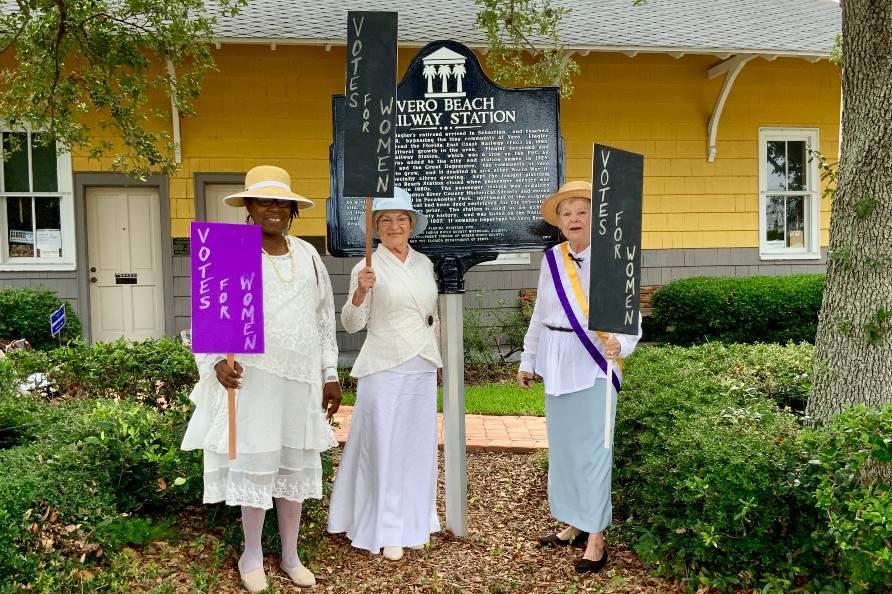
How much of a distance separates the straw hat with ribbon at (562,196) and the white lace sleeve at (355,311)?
41.2 inches

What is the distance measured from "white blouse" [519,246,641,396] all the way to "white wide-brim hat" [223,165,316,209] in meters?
1.33

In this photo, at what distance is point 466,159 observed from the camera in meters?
4.32

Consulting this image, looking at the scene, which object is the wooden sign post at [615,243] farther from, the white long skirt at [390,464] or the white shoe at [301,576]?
the white shoe at [301,576]

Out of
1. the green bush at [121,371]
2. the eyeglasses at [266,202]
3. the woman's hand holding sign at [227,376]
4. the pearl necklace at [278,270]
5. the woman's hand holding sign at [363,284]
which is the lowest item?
the green bush at [121,371]

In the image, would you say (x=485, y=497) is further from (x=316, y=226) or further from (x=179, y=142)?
(x=179, y=142)

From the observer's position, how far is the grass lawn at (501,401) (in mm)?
7297

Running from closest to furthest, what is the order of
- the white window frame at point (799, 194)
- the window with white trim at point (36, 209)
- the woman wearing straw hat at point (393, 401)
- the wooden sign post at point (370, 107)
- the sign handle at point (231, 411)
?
the sign handle at point (231, 411) < the wooden sign post at point (370, 107) < the woman wearing straw hat at point (393, 401) < the window with white trim at point (36, 209) < the white window frame at point (799, 194)

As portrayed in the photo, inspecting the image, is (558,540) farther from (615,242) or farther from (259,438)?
(259,438)

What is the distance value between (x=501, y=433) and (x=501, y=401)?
1157mm

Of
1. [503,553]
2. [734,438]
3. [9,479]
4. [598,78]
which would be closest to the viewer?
[9,479]

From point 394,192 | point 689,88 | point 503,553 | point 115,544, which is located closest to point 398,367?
point 394,192

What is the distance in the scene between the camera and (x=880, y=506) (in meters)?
2.80

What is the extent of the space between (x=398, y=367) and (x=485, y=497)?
1.60m

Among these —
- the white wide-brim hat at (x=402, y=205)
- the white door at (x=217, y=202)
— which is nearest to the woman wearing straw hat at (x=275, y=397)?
the white wide-brim hat at (x=402, y=205)
